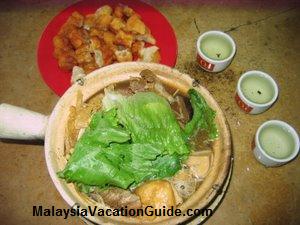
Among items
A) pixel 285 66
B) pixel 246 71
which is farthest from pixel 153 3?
pixel 285 66

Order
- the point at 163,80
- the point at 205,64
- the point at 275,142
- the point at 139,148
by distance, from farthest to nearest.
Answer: the point at 205,64, the point at 275,142, the point at 163,80, the point at 139,148

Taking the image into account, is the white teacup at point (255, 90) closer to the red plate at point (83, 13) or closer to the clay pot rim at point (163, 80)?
the red plate at point (83, 13)

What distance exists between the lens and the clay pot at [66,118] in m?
1.92

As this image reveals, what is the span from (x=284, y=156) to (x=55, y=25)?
2383 millimetres

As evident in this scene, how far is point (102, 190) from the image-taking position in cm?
195

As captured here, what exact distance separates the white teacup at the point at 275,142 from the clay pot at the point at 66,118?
98 centimetres

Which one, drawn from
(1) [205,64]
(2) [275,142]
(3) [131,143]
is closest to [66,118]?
(3) [131,143]

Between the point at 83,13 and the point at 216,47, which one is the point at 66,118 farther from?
the point at 216,47

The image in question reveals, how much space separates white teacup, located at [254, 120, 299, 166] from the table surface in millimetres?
197

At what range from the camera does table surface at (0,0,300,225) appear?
9.54 feet

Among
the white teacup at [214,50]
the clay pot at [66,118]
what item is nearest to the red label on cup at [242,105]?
the white teacup at [214,50]

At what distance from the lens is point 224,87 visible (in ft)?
11.0

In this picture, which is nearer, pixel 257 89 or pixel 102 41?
pixel 102 41

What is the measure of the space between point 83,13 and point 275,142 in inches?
84.4
